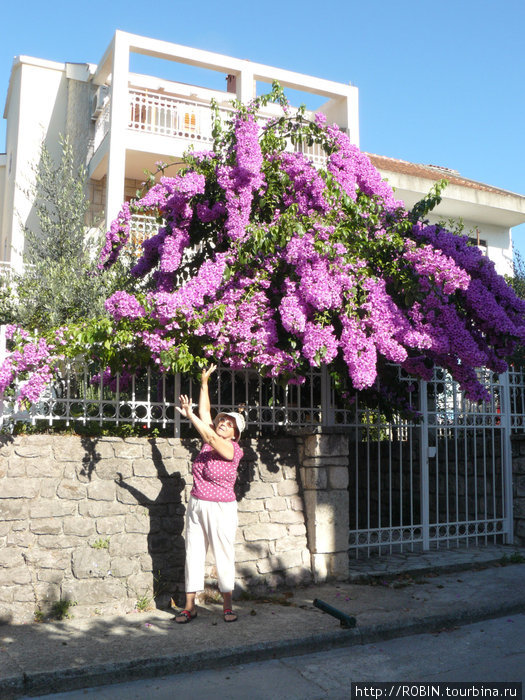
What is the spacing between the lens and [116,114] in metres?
12.8

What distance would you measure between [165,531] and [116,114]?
984 cm

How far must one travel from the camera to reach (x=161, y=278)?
641 cm

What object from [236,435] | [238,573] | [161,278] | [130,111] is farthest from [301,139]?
[130,111]

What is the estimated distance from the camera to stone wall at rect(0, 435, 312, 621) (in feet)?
16.0

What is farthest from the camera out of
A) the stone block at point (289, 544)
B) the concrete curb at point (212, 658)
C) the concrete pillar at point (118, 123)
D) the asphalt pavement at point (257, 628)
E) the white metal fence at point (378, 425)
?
the concrete pillar at point (118, 123)

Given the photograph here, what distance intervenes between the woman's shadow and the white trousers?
495 millimetres

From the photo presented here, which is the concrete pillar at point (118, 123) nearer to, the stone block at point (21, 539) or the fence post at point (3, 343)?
the fence post at point (3, 343)

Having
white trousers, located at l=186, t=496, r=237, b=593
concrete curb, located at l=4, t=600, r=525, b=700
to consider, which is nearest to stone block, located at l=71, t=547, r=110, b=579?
white trousers, located at l=186, t=496, r=237, b=593

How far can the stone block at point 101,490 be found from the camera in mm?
5211

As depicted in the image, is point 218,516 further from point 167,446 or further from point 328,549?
point 328,549

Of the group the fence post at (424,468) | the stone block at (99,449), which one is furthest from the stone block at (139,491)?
the fence post at (424,468)

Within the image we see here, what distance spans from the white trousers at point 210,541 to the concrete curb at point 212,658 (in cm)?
69

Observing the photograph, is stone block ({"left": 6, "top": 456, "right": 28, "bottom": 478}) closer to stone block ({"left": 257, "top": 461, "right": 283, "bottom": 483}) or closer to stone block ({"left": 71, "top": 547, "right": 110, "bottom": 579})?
Answer: stone block ({"left": 71, "top": 547, "right": 110, "bottom": 579})

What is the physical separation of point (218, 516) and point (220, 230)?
2.80 metres
